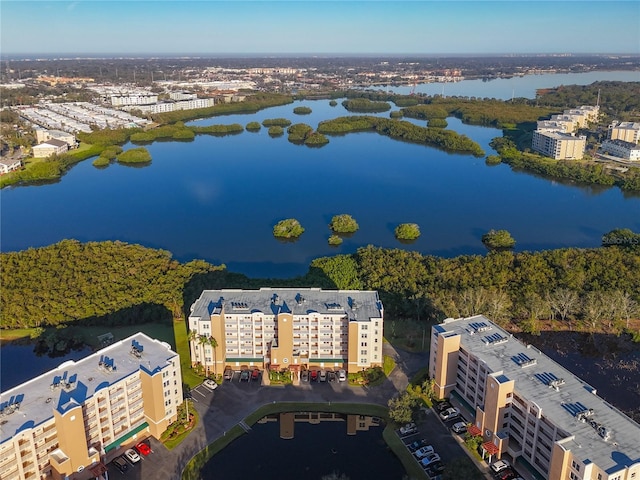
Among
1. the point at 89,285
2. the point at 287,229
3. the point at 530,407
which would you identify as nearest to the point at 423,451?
the point at 530,407

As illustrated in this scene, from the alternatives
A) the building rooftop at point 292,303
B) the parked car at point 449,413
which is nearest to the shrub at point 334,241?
the building rooftop at point 292,303

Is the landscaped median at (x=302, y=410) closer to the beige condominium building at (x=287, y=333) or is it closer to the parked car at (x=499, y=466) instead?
the beige condominium building at (x=287, y=333)

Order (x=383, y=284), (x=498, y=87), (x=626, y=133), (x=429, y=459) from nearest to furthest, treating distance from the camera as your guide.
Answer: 1. (x=429, y=459)
2. (x=383, y=284)
3. (x=626, y=133)
4. (x=498, y=87)

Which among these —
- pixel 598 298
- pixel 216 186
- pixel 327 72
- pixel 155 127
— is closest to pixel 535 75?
pixel 327 72

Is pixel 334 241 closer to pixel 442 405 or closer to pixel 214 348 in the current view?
pixel 214 348

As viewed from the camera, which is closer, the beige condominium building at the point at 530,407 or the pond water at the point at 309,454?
the beige condominium building at the point at 530,407

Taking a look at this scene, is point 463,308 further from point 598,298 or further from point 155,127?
point 155,127
